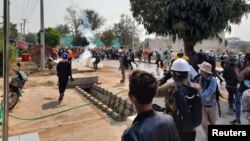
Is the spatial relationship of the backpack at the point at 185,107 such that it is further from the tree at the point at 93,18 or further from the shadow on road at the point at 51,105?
the tree at the point at 93,18

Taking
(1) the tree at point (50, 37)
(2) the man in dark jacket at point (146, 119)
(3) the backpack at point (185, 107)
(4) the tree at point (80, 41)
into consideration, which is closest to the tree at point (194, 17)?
(3) the backpack at point (185, 107)

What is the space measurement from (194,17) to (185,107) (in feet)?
28.2

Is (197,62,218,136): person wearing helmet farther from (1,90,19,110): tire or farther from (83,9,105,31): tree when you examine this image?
(83,9,105,31): tree

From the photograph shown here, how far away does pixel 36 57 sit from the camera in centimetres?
2055

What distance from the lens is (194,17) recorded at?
11.2 metres

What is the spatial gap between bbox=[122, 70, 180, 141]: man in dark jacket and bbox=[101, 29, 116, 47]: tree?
56.3m

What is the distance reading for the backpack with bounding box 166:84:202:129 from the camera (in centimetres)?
315

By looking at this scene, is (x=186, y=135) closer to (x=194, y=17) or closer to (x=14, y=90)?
(x=14, y=90)

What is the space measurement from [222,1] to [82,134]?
25.2ft

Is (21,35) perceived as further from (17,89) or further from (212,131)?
(212,131)

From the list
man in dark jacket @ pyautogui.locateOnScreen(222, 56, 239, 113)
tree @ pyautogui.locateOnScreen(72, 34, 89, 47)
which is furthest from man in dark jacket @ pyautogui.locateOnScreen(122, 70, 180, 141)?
tree @ pyautogui.locateOnScreen(72, 34, 89, 47)

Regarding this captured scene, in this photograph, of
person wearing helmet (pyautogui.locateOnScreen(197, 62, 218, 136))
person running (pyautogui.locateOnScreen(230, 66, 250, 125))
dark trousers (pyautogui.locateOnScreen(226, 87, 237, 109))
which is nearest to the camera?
person wearing helmet (pyautogui.locateOnScreen(197, 62, 218, 136))

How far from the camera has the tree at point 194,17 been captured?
36.6ft

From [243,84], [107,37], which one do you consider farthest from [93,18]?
[243,84]
